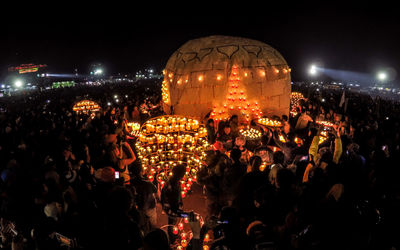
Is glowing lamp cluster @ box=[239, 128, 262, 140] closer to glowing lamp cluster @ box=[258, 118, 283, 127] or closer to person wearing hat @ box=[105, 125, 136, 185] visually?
glowing lamp cluster @ box=[258, 118, 283, 127]

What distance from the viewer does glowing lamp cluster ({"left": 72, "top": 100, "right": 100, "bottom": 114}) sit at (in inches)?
493

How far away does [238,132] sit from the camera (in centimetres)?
877

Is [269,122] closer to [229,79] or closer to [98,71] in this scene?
[229,79]

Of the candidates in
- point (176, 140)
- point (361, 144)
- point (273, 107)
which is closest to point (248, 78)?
point (273, 107)

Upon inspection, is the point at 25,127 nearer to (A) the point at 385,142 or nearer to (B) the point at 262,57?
(B) the point at 262,57

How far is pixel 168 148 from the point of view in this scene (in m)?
5.03

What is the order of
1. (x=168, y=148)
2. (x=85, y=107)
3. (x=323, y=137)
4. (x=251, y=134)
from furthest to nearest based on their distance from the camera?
(x=85, y=107)
(x=251, y=134)
(x=323, y=137)
(x=168, y=148)

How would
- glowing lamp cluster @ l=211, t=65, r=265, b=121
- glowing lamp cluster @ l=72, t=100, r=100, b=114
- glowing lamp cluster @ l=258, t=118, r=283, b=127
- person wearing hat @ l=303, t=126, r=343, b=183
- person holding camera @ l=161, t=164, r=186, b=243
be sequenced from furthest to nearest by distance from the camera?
glowing lamp cluster @ l=72, t=100, r=100, b=114 → glowing lamp cluster @ l=211, t=65, r=265, b=121 → glowing lamp cluster @ l=258, t=118, r=283, b=127 → person wearing hat @ l=303, t=126, r=343, b=183 → person holding camera @ l=161, t=164, r=186, b=243

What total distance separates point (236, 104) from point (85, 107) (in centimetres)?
827

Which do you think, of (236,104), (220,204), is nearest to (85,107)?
(236,104)

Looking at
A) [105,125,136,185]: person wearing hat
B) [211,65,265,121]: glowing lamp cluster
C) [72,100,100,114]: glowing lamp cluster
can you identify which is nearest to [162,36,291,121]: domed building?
[211,65,265,121]: glowing lamp cluster

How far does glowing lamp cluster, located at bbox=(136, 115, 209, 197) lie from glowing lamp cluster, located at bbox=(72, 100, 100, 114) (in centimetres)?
877

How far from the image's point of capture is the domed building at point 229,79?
10711 millimetres

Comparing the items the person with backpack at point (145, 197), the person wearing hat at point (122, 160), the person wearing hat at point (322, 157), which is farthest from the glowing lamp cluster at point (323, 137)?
the person wearing hat at point (122, 160)
